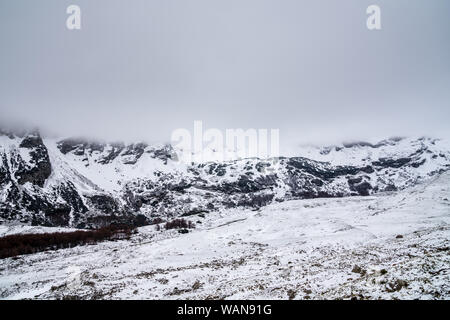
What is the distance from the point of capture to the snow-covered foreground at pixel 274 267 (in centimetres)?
1533

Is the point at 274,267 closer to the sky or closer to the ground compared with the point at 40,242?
closer to the sky

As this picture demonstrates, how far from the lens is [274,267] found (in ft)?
85.6

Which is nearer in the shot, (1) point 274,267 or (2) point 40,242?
→ (1) point 274,267

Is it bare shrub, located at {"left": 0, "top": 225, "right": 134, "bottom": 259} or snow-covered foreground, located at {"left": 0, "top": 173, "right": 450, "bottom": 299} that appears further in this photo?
bare shrub, located at {"left": 0, "top": 225, "right": 134, "bottom": 259}

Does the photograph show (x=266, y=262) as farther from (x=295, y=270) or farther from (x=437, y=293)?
(x=437, y=293)

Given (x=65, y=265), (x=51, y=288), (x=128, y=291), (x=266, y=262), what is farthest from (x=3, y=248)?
(x=266, y=262)

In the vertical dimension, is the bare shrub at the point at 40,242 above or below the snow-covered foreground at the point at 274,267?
below

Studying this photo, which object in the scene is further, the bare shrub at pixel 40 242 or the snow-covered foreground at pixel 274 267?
the bare shrub at pixel 40 242

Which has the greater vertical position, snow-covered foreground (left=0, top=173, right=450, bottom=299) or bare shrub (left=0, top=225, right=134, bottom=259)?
snow-covered foreground (left=0, top=173, right=450, bottom=299)

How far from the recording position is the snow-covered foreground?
15328 mm
